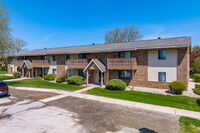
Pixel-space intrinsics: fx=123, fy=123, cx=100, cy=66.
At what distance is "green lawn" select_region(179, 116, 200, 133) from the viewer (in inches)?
251

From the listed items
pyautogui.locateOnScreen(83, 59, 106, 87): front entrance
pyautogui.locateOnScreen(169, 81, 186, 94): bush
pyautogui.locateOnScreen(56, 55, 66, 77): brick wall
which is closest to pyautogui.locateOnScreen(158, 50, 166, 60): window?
pyautogui.locateOnScreen(169, 81, 186, 94): bush

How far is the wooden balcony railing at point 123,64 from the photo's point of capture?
16812mm

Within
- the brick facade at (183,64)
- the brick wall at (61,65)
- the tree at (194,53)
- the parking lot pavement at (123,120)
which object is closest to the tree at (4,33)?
the brick wall at (61,65)

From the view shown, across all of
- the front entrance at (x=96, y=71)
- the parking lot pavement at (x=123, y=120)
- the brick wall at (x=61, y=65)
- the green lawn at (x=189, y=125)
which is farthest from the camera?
the brick wall at (x=61, y=65)

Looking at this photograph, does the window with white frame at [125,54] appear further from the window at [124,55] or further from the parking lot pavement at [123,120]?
the parking lot pavement at [123,120]

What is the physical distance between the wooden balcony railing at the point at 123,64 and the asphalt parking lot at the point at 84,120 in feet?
26.3

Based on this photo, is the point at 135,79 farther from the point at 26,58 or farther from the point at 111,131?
the point at 26,58


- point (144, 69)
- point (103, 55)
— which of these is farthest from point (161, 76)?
point (103, 55)

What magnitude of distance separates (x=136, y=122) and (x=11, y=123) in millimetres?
7257

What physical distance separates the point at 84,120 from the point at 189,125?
5.99 m

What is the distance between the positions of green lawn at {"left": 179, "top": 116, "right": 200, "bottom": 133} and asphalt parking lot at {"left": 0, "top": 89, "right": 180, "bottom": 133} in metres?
0.27

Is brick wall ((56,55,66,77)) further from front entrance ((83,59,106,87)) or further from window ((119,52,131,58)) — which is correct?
window ((119,52,131,58))

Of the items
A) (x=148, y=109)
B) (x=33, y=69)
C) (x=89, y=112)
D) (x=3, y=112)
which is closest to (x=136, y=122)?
(x=148, y=109)

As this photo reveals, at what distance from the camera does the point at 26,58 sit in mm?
31406
